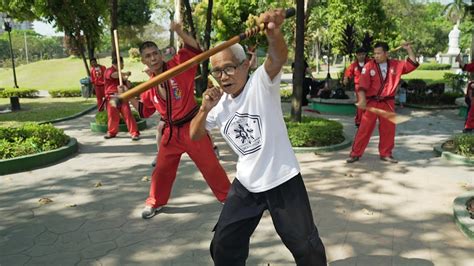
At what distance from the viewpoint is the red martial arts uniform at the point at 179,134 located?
15.1ft

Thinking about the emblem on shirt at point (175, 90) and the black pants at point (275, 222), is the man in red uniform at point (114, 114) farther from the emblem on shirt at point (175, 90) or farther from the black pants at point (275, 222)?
the black pants at point (275, 222)

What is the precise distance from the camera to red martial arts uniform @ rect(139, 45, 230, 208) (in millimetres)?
4598

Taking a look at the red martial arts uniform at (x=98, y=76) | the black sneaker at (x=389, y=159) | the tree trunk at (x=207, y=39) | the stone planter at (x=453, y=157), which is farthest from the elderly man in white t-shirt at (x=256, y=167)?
the tree trunk at (x=207, y=39)

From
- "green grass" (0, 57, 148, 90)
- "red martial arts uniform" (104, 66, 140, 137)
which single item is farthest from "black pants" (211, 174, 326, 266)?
"green grass" (0, 57, 148, 90)

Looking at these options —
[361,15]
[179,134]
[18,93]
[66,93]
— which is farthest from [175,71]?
[361,15]

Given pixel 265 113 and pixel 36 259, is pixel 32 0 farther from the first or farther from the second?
pixel 265 113

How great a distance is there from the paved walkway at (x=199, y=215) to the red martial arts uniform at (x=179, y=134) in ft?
1.73

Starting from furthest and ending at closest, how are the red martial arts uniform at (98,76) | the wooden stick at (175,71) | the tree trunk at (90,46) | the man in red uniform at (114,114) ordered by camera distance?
1. the tree trunk at (90,46)
2. the red martial arts uniform at (98,76)
3. the man in red uniform at (114,114)
4. the wooden stick at (175,71)

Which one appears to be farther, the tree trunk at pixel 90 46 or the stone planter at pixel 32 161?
the tree trunk at pixel 90 46

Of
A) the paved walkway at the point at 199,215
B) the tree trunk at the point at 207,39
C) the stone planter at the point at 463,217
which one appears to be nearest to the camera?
the paved walkway at the point at 199,215

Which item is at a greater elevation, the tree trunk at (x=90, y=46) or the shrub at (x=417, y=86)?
the tree trunk at (x=90, y=46)

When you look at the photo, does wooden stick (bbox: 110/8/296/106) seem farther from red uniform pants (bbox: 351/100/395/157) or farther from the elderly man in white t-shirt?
red uniform pants (bbox: 351/100/395/157)

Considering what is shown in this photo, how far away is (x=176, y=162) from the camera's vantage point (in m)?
4.89

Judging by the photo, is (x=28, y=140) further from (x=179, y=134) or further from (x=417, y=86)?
(x=417, y=86)
